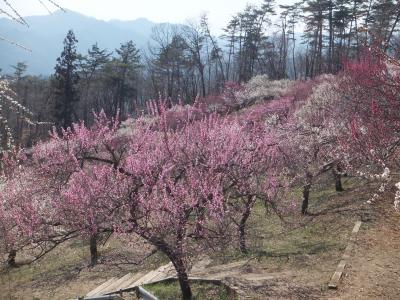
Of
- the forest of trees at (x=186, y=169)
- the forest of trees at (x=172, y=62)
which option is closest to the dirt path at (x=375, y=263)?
the forest of trees at (x=186, y=169)

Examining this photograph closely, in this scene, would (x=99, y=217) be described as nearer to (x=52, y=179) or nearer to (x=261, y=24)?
(x=52, y=179)

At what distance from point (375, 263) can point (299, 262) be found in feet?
5.52

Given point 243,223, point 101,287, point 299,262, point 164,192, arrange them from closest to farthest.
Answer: point 164,192, point 299,262, point 243,223, point 101,287

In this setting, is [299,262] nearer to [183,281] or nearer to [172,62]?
[183,281]

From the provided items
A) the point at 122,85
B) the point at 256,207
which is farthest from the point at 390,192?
the point at 122,85

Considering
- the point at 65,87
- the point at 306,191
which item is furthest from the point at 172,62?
the point at 306,191

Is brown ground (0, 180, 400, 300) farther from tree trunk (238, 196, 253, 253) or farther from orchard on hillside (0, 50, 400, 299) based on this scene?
orchard on hillside (0, 50, 400, 299)

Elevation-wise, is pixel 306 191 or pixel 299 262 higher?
pixel 306 191

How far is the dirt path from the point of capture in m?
8.82

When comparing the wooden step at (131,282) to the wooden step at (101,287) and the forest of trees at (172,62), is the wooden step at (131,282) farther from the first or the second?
the forest of trees at (172,62)

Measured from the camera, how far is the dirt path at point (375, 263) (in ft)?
28.9

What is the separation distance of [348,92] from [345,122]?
313 cm

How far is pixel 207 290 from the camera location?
9625mm

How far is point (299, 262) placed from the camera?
10.8m
